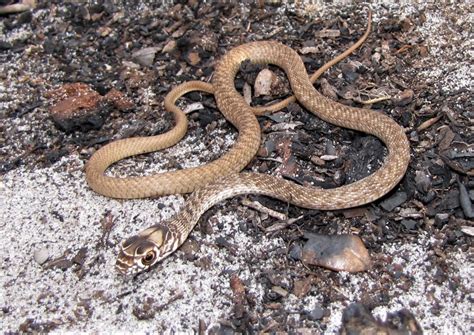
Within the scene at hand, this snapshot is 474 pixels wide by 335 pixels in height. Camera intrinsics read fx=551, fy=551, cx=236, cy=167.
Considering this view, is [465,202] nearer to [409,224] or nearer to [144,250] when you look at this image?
[409,224]

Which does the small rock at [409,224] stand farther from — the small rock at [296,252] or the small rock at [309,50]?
the small rock at [309,50]

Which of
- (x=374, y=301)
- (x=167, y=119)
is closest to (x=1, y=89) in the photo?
(x=167, y=119)

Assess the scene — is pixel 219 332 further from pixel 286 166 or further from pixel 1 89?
pixel 1 89

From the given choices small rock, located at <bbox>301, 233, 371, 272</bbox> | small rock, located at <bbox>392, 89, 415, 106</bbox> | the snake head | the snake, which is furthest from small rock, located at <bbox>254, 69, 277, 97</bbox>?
the snake head

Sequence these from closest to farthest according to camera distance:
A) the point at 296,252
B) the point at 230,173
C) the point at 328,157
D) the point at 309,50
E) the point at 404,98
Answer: the point at 296,252, the point at 230,173, the point at 328,157, the point at 404,98, the point at 309,50

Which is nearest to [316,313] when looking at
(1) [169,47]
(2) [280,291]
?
(2) [280,291]

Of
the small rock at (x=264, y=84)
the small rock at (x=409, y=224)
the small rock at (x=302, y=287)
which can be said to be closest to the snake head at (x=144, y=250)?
the small rock at (x=302, y=287)

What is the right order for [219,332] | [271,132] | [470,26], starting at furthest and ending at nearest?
[470,26]
[271,132]
[219,332]
